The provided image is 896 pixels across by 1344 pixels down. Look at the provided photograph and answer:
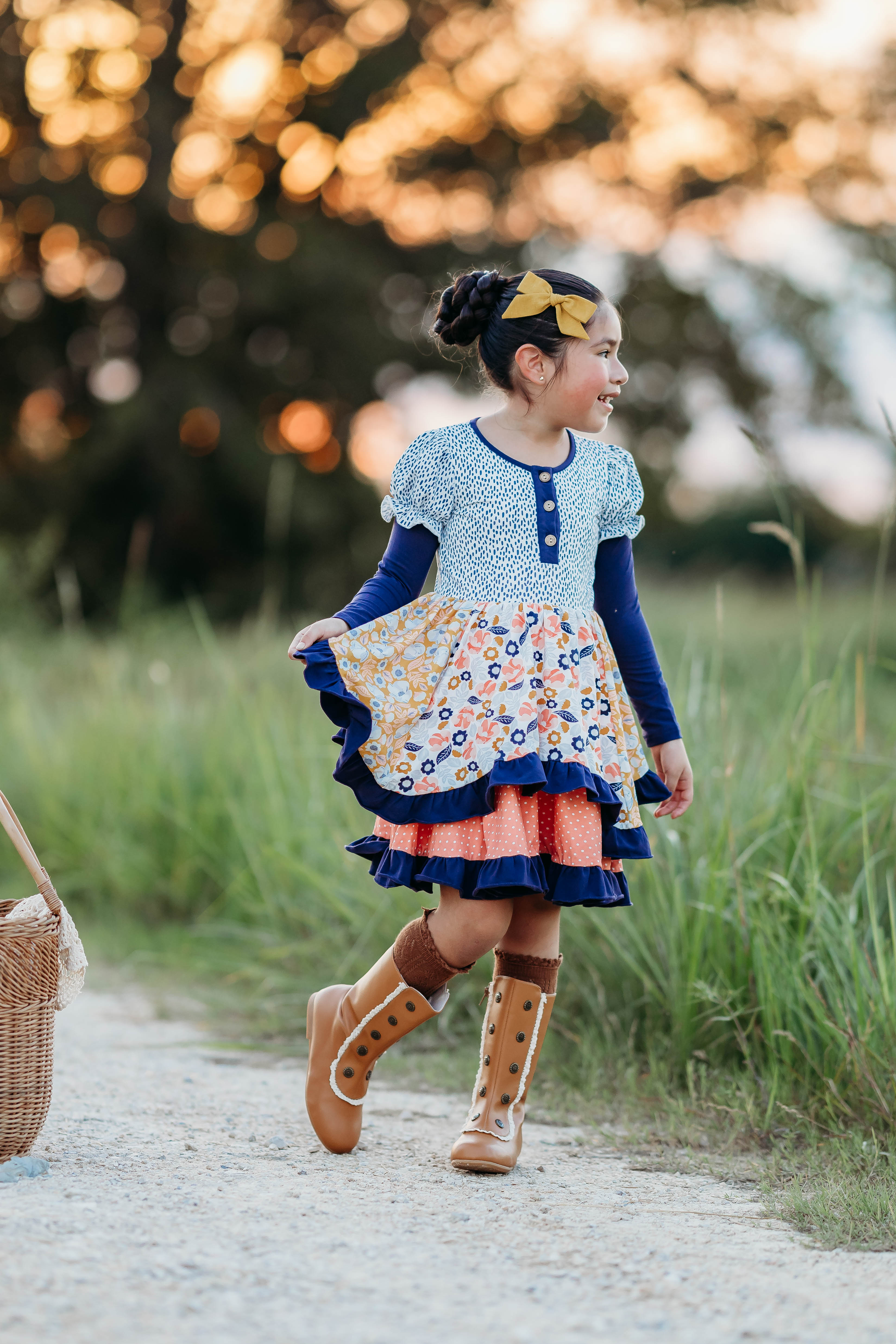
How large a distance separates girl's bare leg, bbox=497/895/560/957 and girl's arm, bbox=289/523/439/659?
1.90 ft

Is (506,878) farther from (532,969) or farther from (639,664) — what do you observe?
(639,664)

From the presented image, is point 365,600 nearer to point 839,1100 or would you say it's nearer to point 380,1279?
point 380,1279

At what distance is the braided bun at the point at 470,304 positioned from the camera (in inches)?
93.8

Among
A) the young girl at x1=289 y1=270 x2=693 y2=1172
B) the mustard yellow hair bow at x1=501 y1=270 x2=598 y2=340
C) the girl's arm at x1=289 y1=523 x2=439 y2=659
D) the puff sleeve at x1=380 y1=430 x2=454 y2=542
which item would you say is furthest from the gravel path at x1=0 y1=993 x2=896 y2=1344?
the mustard yellow hair bow at x1=501 y1=270 x2=598 y2=340

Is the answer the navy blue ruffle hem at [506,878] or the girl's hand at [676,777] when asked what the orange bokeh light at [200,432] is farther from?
the navy blue ruffle hem at [506,878]

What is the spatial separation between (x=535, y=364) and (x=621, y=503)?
0.30m

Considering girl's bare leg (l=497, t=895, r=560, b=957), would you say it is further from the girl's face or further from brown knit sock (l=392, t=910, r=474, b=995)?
the girl's face

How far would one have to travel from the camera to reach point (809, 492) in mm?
13875

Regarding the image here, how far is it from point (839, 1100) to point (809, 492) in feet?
39.8

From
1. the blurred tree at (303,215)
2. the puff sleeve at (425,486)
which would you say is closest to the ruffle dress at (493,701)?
the puff sleeve at (425,486)

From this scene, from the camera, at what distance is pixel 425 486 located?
2.32m

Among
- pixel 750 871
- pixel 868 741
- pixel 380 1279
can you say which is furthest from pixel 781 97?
pixel 380 1279

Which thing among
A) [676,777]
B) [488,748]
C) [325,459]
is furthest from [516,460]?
[325,459]

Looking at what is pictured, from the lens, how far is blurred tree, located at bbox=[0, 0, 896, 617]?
1305 cm
